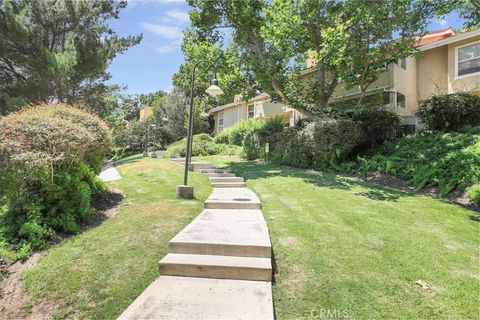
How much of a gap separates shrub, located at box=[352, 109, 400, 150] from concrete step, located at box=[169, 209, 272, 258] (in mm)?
9194

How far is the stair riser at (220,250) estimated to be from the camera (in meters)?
4.37

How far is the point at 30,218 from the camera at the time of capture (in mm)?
5152

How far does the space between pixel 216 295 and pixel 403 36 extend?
1443 cm

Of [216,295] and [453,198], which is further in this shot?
[453,198]

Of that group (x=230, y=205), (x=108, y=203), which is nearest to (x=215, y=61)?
(x=230, y=205)

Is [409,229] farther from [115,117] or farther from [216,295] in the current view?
[115,117]

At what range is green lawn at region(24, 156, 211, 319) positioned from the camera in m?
3.71

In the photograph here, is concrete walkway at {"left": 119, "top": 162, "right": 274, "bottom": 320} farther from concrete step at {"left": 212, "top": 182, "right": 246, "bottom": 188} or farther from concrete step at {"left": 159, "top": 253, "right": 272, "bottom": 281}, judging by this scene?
concrete step at {"left": 212, "top": 182, "right": 246, "bottom": 188}

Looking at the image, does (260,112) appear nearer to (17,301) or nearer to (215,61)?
(215,61)

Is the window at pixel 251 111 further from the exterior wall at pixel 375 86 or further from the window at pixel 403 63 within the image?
the window at pixel 403 63

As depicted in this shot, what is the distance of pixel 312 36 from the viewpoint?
1513cm

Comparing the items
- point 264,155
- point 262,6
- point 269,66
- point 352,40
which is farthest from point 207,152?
point 352,40

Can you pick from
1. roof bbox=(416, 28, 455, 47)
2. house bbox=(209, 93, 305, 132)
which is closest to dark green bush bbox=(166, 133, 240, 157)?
house bbox=(209, 93, 305, 132)

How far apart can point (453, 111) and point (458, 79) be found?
4.75 m
